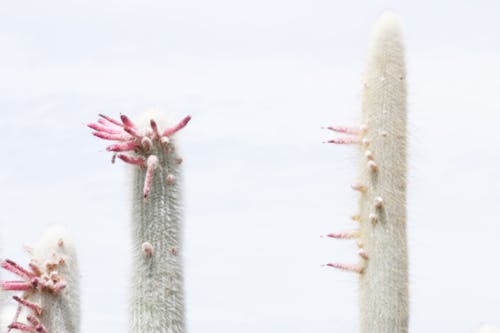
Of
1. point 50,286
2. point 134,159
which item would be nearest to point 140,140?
point 134,159

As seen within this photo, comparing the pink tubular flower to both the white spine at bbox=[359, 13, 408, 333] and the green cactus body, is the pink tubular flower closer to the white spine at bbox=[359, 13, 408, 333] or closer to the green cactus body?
the green cactus body

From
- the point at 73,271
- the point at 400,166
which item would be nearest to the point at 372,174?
the point at 400,166

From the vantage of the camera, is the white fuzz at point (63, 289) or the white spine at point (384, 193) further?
the white fuzz at point (63, 289)

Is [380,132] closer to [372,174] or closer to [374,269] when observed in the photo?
[372,174]

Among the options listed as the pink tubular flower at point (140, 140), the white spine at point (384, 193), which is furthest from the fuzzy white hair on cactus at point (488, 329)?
the pink tubular flower at point (140, 140)

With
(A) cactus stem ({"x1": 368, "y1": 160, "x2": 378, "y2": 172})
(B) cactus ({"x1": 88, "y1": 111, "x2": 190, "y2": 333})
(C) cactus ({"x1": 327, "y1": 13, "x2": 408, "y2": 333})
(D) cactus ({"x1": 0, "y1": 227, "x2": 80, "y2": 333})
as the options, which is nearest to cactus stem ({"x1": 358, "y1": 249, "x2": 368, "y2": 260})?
(C) cactus ({"x1": 327, "y1": 13, "x2": 408, "y2": 333})

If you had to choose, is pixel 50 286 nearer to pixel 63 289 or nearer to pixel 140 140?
pixel 63 289

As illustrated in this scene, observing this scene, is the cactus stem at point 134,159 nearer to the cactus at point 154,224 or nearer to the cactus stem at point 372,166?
the cactus at point 154,224
